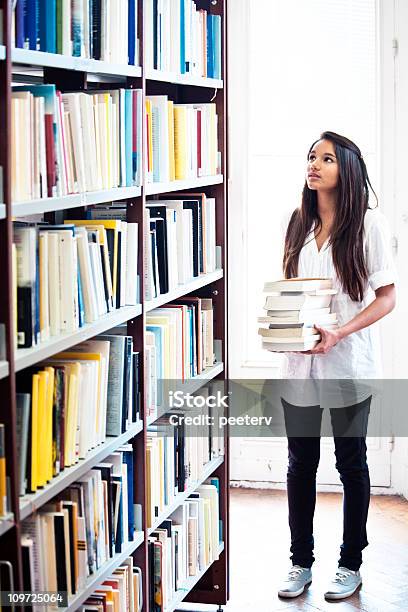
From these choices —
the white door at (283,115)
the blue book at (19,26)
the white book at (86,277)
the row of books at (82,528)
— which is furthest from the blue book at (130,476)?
the white door at (283,115)

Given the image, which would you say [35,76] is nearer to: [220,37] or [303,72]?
[220,37]

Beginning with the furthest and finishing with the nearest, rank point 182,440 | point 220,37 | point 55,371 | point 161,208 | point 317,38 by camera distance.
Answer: point 317,38, point 220,37, point 182,440, point 161,208, point 55,371

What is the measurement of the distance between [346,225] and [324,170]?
216 mm

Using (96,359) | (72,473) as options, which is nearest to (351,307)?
(96,359)

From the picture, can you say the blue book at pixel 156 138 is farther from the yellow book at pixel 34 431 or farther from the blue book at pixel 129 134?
the yellow book at pixel 34 431

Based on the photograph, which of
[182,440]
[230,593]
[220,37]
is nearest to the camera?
[182,440]

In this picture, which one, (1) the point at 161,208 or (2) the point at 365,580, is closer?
(1) the point at 161,208

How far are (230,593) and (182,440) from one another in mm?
831

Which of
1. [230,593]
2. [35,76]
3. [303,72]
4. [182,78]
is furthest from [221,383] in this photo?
[303,72]

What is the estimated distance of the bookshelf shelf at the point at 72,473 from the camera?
7.15 ft

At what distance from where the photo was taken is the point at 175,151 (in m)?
3.31

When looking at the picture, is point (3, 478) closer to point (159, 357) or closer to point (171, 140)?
point (159, 357)

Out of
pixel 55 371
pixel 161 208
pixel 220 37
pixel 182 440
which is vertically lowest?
pixel 182 440

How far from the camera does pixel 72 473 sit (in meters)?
2.42
